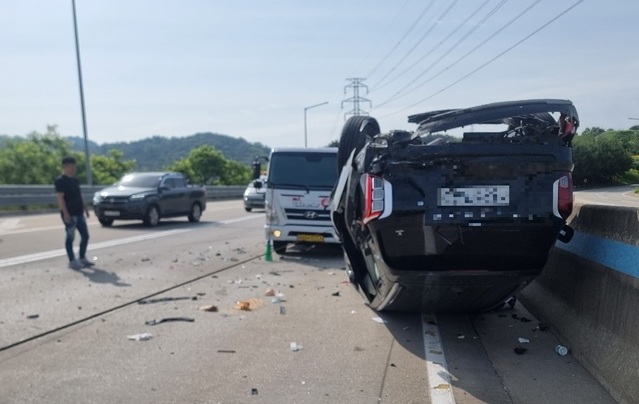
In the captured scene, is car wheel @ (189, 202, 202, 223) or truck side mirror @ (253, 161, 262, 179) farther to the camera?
car wheel @ (189, 202, 202, 223)

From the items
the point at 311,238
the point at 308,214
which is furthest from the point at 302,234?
the point at 308,214

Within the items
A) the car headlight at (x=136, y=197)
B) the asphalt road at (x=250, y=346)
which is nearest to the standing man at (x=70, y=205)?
the asphalt road at (x=250, y=346)

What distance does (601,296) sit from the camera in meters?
5.08

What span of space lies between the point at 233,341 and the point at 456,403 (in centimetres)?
254

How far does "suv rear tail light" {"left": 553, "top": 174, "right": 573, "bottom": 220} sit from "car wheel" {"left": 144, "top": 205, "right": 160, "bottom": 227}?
55.8ft

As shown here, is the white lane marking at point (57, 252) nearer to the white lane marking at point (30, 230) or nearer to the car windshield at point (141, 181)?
the white lane marking at point (30, 230)

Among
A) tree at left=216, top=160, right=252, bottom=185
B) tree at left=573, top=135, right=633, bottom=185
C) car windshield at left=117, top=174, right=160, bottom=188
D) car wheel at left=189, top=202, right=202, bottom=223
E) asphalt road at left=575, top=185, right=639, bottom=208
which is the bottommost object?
tree at left=216, top=160, right=252, bottom=185

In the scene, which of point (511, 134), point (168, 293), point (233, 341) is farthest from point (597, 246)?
point (168, 293)

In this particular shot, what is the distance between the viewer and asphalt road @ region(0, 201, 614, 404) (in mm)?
4820

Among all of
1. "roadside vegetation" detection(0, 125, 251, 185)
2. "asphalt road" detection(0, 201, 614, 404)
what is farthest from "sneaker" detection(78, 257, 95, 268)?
"roadside vegetation" detection(0, 125, 251, 185)

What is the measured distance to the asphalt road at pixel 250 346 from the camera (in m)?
4.82

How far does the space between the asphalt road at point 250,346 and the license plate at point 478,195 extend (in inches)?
54.1

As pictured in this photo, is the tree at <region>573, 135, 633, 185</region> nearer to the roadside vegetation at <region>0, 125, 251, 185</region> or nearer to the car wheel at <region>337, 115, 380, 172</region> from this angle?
the car wheel at <region>337, 115, 380, 172</region>

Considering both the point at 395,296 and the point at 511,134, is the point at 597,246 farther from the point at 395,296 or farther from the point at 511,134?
the point at 395,296
